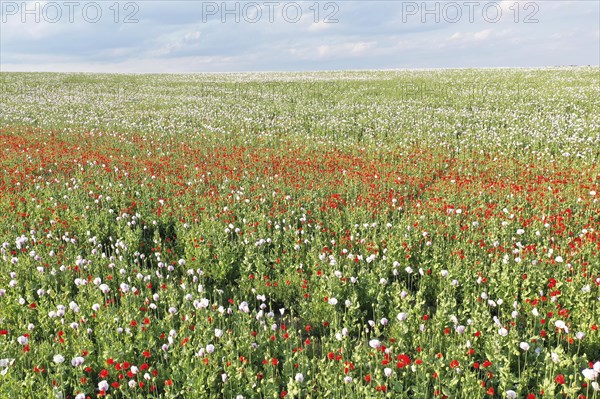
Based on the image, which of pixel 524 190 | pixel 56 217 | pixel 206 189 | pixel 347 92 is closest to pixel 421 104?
pixel 347 92

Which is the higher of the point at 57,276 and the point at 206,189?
the point at 206,189

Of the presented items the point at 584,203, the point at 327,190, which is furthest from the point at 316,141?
the point at 584,203

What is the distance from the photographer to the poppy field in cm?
436

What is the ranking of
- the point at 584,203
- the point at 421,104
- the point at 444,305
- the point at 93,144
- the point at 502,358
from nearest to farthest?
the point at 502,358 < the point at 444,305 < the point at 584,203 < the point at 93,144 < the point at 421,104

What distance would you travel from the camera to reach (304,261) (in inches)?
284

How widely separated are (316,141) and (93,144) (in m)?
8.68

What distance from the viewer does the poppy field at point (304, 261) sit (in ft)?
14.3

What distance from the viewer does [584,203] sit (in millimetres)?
9344

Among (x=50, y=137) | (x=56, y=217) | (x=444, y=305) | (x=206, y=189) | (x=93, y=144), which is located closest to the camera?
(x=444, y=305)

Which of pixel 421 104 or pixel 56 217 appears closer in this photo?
pixel 56 217

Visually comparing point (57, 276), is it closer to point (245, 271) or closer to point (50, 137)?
point (245, 271)

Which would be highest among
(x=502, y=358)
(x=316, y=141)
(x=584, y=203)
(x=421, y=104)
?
(x=421, y=104)

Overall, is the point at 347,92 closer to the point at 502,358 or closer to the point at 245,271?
the point at 245,271

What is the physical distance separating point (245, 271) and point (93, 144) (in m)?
13.1
